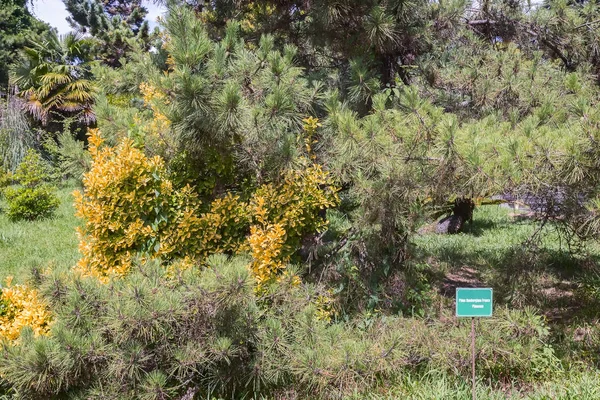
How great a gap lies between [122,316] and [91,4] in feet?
65.8

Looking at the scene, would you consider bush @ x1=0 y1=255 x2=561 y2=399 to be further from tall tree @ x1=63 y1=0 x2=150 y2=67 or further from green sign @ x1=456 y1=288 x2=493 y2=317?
tall tree @ x1=63 y1=0 x2=150 y2=67

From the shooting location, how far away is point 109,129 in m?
4.51

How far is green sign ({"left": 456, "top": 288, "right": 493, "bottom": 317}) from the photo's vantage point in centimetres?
317

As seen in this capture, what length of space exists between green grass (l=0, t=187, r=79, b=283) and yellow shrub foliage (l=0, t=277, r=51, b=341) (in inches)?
67.6

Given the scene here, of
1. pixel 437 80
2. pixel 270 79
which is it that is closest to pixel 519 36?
pixel 437 80

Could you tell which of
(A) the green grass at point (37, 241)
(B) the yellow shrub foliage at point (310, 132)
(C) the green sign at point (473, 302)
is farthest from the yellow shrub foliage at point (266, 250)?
(A) the green grass at point (37, 241)

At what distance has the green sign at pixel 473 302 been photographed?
317 centimetres

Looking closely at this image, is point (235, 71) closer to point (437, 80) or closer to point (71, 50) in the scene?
point (437, 80)

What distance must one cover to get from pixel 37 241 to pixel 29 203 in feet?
6.01

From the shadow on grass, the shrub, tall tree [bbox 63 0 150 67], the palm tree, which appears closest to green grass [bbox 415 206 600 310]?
the shadow on grass

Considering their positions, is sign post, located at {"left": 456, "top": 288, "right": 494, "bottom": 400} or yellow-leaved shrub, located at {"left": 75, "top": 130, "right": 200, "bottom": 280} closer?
sign post, located at {"left": 456, "top": 288, "right": 494, "bottom": 400}

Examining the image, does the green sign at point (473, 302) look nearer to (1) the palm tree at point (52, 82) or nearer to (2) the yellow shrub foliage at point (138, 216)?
(2) the yellow shrub foliage at point (138, 216)

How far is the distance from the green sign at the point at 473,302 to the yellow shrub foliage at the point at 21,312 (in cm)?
260

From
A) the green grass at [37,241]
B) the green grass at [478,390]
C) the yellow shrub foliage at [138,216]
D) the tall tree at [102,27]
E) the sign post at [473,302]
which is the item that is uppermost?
the tall tree at [102,27]
